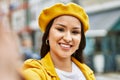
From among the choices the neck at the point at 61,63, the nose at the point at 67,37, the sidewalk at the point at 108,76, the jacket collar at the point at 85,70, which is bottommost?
the sidewalk at the point at 108,76

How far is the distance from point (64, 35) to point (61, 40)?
0.03m

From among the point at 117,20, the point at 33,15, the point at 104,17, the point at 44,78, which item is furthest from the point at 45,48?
the point at 33,15

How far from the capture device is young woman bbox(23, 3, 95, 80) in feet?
5.82

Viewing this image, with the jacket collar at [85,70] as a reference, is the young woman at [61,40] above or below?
above

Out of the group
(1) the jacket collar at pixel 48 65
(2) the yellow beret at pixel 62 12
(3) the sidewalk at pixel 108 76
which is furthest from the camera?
(3) the sidewalk at pixel 108 76

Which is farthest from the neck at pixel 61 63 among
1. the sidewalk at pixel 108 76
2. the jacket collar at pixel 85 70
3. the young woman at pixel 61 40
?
the sidewalk at pixel 108 76

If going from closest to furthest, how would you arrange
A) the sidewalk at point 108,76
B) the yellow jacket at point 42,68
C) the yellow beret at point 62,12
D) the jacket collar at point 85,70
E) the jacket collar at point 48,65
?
the yellow jacket at point 42,68, the jacket collar at point 48,65, the yellow beret at point 62,12, the jacket collar at point 85,70, the sidewalk at point 108,76

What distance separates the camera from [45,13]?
1900 mm

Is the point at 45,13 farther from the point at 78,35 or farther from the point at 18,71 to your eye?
the point at 18,71

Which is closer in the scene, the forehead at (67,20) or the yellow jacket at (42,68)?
the yellow jacket at (42,68)

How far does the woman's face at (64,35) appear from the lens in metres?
1.79

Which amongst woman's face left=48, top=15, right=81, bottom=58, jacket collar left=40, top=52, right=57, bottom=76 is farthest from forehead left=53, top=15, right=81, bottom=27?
jacket collar left=40, top=52, right=57, bottom=76

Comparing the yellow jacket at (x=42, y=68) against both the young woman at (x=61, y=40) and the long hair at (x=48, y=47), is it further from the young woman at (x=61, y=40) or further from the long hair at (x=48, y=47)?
the long hair at (x=48, y=47)

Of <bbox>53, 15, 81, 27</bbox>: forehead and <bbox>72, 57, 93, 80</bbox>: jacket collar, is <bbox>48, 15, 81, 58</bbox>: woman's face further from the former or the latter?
<bbox>72, 57, 93, 80</bbox>: jacket collar
